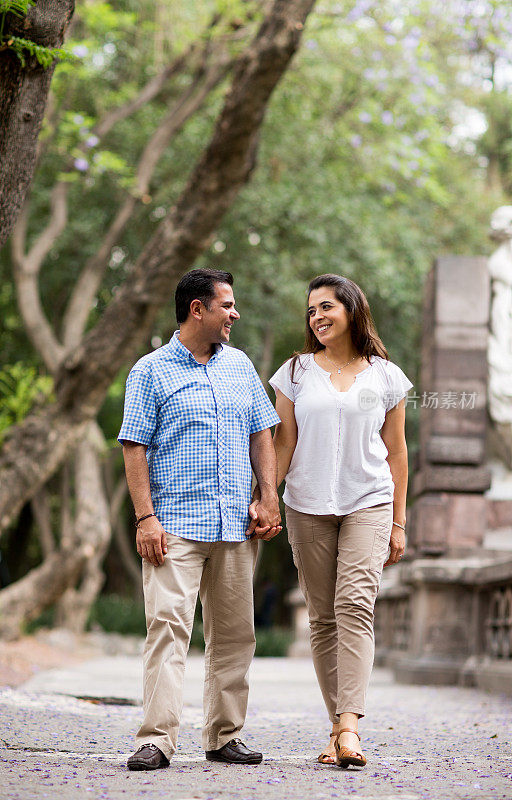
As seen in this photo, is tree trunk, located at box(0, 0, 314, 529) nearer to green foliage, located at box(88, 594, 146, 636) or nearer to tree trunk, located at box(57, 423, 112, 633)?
tree trunk, located at box(57, 423, 112, 633)

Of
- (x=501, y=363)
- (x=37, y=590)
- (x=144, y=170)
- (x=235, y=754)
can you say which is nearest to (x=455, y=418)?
(x=501, y=363)

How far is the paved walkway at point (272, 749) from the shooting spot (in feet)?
12.8

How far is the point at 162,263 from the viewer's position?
34.3 ft

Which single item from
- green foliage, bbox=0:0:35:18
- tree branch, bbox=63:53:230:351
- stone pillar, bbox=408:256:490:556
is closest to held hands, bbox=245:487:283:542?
green foliage, bbox=0:0:35:18

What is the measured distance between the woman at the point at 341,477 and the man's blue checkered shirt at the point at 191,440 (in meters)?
0.31

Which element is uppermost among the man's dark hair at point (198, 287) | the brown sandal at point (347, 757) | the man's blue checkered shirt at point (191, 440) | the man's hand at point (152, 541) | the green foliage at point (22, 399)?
the green foliage at point (22, 399)

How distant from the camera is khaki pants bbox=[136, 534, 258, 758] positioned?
4.40 metres

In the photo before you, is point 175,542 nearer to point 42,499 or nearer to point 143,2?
point 143,2

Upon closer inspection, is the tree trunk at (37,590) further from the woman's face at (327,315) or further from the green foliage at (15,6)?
the green foliage at (15,6)

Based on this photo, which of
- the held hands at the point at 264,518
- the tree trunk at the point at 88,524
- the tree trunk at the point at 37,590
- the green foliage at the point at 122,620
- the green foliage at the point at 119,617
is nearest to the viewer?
the held hands at the point at 264,518

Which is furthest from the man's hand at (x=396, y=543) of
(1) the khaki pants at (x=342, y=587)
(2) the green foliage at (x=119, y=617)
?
(2) the green foliage at (x=119, y=617)

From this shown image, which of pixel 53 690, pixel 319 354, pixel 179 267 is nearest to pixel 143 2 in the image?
pixel 179 267

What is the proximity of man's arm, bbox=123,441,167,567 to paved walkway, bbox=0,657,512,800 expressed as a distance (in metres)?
0.87

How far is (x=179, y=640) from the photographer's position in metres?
4.49
